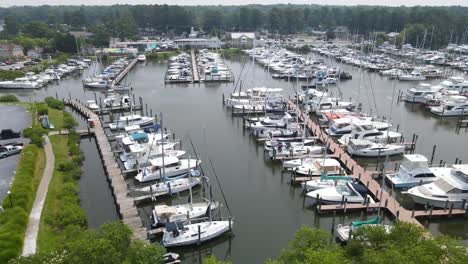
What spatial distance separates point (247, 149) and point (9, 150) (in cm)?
2592

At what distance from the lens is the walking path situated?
78.7 ft

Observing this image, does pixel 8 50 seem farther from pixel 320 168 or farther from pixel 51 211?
pixel 320 168

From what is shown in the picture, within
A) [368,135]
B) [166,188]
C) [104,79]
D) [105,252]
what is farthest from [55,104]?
[368,135]

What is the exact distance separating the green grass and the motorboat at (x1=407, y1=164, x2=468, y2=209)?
27.7 meters

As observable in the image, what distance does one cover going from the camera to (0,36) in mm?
128875

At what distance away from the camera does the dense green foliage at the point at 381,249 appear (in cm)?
1721

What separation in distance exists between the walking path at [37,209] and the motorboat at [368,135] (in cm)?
3178

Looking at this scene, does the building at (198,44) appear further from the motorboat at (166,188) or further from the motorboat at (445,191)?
the motorboat at (445,191)

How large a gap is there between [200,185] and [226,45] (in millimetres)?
102706

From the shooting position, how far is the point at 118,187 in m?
32.9

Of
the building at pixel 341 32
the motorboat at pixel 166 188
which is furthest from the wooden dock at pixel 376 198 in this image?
the building at pixel 341 32

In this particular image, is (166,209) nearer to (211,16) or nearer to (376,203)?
(376,203)

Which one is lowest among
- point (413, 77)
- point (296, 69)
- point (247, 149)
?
point (247, 149)

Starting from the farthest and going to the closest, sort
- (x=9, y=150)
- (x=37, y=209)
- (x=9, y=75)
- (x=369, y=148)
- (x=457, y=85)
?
(x=9, y=75) < (x=457, y=85) < (x=369, y=148) < (x=9, y=150) < (x=37, y=209)
